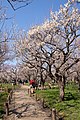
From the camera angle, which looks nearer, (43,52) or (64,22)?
(64,22)

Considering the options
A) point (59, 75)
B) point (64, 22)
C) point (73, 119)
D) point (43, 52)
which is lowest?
point (73, 119)

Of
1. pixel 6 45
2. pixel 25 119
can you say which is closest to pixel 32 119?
pixel 25 119

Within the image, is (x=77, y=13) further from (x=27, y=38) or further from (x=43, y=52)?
(x=27, y=38)

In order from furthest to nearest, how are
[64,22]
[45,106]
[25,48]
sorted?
1. [25,48]
2. [64,22]
3. [45,106]

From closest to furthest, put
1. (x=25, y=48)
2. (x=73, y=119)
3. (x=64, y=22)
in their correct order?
(x=73, y=119), (x=64, y=22), (x=25, y=48)

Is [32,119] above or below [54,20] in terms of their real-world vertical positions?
below

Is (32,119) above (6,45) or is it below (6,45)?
below

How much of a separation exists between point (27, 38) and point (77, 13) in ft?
29.9

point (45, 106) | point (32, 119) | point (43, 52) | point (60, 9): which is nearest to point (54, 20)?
point (60, 9)

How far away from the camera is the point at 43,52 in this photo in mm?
27781

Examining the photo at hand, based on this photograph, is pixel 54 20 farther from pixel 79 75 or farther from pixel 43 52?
pixel 79 75

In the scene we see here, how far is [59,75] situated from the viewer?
26375 mm

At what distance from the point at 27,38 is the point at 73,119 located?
19.2 metres

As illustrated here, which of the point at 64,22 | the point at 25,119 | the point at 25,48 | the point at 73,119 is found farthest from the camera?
the point at 25,48
